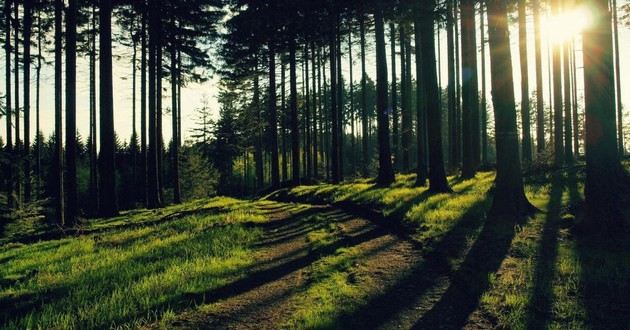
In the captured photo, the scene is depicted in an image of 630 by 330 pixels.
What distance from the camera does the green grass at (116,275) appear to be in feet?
13.6

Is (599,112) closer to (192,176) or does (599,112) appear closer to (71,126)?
(71,126)

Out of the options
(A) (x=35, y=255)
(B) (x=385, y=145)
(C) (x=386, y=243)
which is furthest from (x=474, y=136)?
(A) (x=35, y=255)

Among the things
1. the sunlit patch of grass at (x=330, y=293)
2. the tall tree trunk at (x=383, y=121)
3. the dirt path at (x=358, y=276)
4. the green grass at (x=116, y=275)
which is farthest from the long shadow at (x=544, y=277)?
the tall tree trunk at (x=383, y=121)

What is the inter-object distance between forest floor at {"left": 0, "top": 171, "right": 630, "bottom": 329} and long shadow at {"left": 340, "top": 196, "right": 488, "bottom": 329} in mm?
22

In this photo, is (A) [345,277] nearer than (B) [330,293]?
No

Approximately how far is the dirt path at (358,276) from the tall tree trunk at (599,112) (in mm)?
2143

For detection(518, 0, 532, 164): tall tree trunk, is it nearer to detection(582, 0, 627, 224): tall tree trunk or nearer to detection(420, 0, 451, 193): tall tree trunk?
detection(420, 0, 451, 193): tall tree trunk

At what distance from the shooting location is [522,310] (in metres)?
3.72

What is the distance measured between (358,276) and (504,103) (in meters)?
5.37

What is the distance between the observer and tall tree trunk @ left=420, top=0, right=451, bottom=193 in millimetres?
12578

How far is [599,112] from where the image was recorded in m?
6.21

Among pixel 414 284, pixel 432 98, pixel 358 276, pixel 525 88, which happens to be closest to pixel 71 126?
pixel 432 98

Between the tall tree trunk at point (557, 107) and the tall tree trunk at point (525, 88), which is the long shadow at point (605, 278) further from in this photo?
the tall tree trunk at point (557, 107)

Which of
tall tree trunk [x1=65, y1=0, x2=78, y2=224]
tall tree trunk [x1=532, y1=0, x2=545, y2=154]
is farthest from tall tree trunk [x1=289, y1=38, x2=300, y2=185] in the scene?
tall tree trunk [x1=532, y1=0, x2=545, y2=154]
